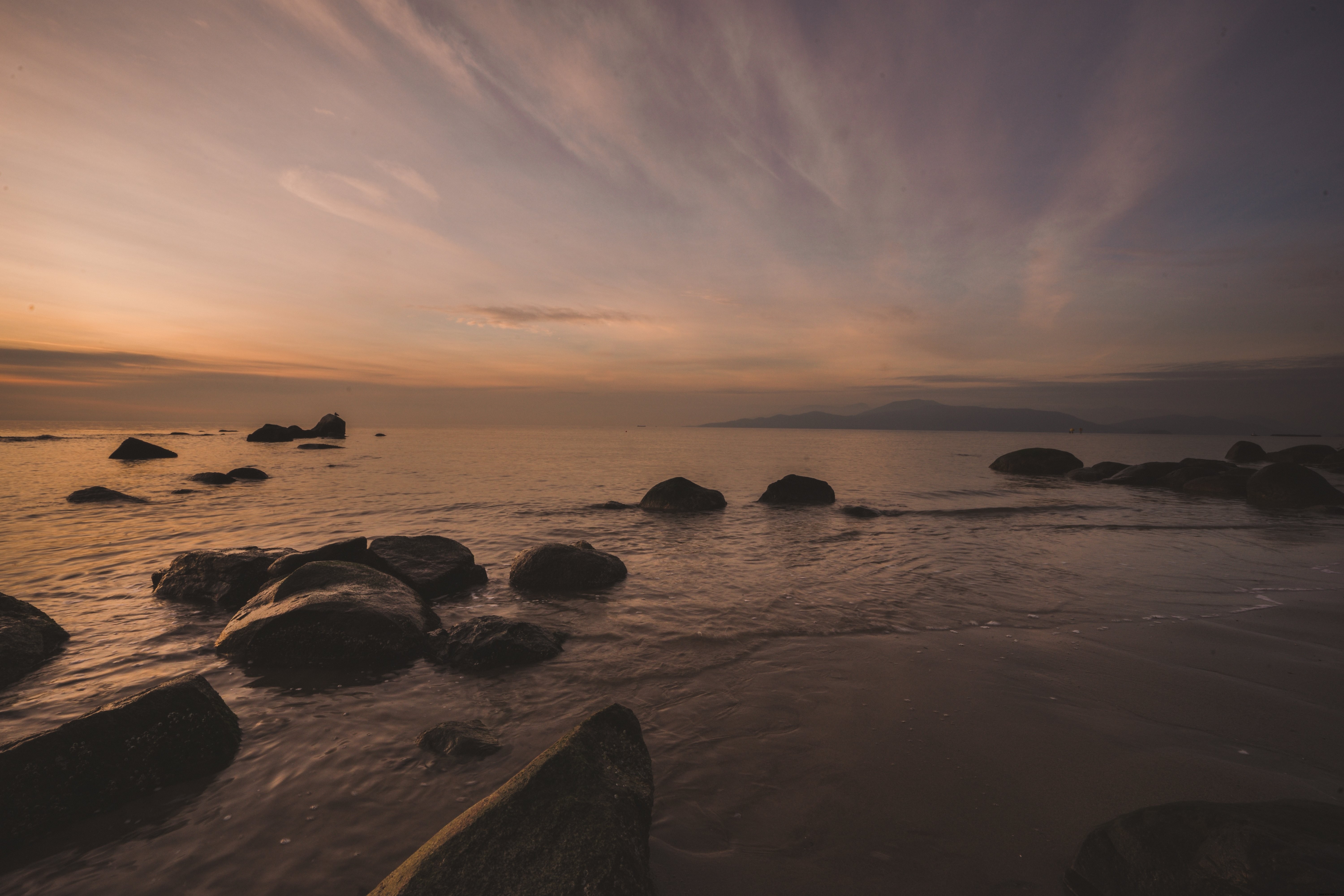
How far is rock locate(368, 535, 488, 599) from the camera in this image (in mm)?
9016

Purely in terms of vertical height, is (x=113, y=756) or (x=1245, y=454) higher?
(x=1245, y=454)

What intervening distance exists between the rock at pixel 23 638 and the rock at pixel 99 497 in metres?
16.1

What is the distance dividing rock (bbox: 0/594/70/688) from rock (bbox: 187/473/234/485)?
2250 centimetres

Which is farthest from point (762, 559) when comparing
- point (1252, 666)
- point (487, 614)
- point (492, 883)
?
point (492, 883)

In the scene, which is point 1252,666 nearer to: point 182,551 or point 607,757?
point 607,757

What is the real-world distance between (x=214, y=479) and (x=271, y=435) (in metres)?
49.2

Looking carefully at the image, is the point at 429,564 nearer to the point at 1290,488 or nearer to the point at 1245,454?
→ the point at 1290,488

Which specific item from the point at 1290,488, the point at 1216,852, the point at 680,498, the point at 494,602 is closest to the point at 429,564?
the point at 494,602

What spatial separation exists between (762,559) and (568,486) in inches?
652

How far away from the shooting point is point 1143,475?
27.2m

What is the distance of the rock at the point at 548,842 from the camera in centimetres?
264

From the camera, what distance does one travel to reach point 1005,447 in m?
80.2

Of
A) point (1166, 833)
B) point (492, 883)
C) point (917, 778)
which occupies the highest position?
point (1166, 833)

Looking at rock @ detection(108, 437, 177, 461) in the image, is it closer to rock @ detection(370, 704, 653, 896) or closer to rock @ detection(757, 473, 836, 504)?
rock @ detection(757, 473, 836, 504)
